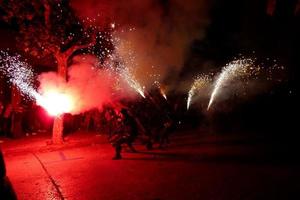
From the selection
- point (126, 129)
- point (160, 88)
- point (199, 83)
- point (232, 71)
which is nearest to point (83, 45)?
point (126, 129)

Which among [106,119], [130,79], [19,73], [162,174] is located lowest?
[162,174]

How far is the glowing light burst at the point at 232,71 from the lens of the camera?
22.5 metres

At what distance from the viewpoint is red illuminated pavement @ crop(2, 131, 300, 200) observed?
7117mm

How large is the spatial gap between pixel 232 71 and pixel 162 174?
52.6 ft

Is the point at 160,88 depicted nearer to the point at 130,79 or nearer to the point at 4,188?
the point at 130,79

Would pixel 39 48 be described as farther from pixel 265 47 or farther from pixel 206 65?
pixel 265 47

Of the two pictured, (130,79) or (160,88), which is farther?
(160,88)

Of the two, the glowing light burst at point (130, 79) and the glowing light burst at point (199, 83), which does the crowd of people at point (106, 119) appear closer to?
the glowing light burst at point (130, 79)

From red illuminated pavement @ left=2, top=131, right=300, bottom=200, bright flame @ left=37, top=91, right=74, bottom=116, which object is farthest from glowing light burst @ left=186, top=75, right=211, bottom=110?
red illuminated pavement @ left=2, top=131, right=300, bottom=200

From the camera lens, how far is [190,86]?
917 inches

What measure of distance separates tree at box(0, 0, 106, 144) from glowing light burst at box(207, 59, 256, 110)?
951 centimetres

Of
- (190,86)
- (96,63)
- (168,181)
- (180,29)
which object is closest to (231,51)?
(190,86)

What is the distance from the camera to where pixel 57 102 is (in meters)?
15.9

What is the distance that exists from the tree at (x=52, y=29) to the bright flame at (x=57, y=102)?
0.39 m
